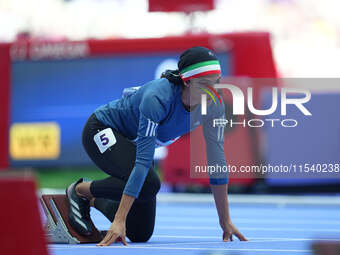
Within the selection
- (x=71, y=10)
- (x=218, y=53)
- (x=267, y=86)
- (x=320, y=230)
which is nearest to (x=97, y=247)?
(x=320, y=230)

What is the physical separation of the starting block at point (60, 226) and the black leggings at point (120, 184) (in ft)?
0.63

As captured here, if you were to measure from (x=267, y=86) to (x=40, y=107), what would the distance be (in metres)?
3.88

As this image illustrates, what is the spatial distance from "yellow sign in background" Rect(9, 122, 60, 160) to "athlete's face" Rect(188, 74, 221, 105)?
728 centimetres

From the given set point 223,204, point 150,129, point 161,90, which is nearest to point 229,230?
point 223,204

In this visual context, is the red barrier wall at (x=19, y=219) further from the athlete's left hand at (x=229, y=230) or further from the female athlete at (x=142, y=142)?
the athlete's left hand at (x=229, y=230)

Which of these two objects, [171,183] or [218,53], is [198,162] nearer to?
[171,183]

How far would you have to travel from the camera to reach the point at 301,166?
348 inches

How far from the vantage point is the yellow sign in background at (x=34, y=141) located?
11328 mm

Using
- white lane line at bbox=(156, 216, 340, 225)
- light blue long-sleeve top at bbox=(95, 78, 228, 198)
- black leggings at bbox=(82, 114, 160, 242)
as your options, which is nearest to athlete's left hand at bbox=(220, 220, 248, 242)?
light blue long-sleeve top at bbox=(95, 78, 228, 198)

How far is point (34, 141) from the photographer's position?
11.3 metres

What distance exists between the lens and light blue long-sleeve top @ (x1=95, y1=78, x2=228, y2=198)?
410cm

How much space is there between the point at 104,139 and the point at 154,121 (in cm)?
53

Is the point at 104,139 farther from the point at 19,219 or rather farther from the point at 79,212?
the point at 19,219

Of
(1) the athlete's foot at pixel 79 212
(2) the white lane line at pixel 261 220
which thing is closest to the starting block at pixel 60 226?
(1) the athlete's foot at pixel 79 212
